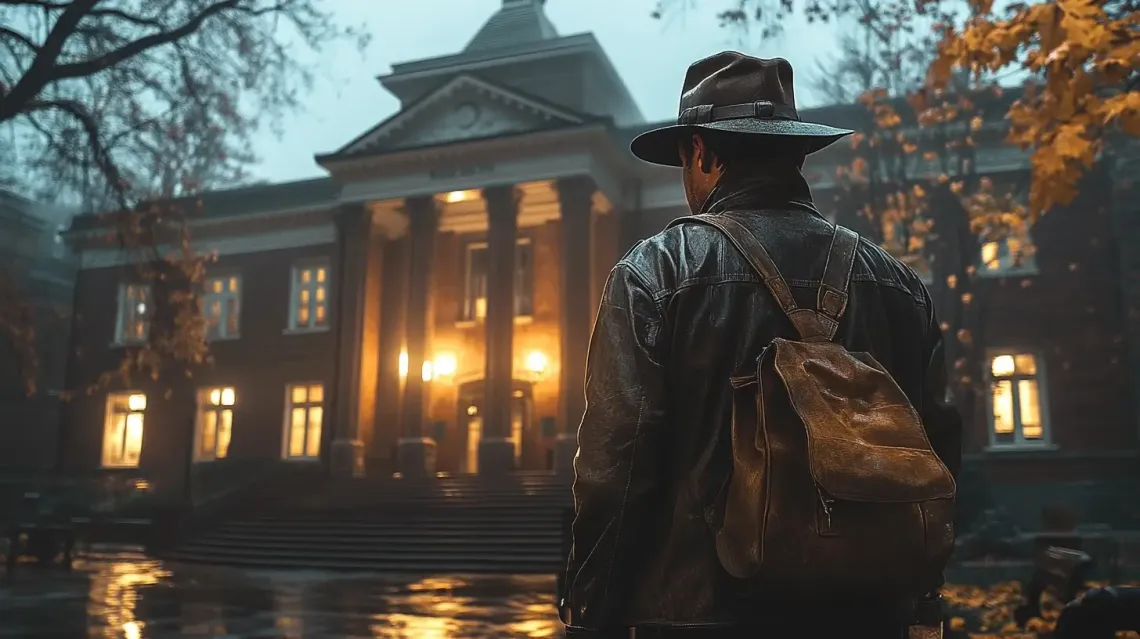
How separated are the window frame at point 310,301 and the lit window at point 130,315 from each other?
5.86 metres

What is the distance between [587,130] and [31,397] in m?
22.9

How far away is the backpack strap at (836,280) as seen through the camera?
206cm

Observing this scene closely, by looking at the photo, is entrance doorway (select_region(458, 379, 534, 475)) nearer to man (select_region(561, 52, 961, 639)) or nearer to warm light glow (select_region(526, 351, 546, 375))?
warm light glow (select_region(526, 351, 546, 375))

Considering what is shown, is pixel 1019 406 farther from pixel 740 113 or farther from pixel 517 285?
pixel 740 113

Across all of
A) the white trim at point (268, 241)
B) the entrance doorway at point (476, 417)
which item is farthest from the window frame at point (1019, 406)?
the white trim at point (268, 241)

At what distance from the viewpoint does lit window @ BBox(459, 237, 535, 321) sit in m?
28.6

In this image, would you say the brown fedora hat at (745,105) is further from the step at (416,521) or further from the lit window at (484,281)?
the lit window at (484,281)

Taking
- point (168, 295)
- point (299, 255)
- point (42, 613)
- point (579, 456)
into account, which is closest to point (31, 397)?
point (299, 255)

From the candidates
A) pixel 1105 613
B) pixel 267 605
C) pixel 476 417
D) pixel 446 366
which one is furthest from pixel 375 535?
pixel 1105 613

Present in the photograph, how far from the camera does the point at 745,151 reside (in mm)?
2314

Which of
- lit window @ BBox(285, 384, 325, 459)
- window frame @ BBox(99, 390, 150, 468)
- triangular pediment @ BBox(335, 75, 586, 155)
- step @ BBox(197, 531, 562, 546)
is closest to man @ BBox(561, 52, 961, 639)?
step @ BBox(197, 531, 562, 546)

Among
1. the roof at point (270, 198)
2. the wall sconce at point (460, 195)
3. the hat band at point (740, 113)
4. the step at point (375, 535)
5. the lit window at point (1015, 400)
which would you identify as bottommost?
the step at point (375, 535)

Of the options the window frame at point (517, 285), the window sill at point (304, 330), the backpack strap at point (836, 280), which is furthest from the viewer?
the window sill at point (304, 330)

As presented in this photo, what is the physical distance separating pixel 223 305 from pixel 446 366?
9343 millimetres
